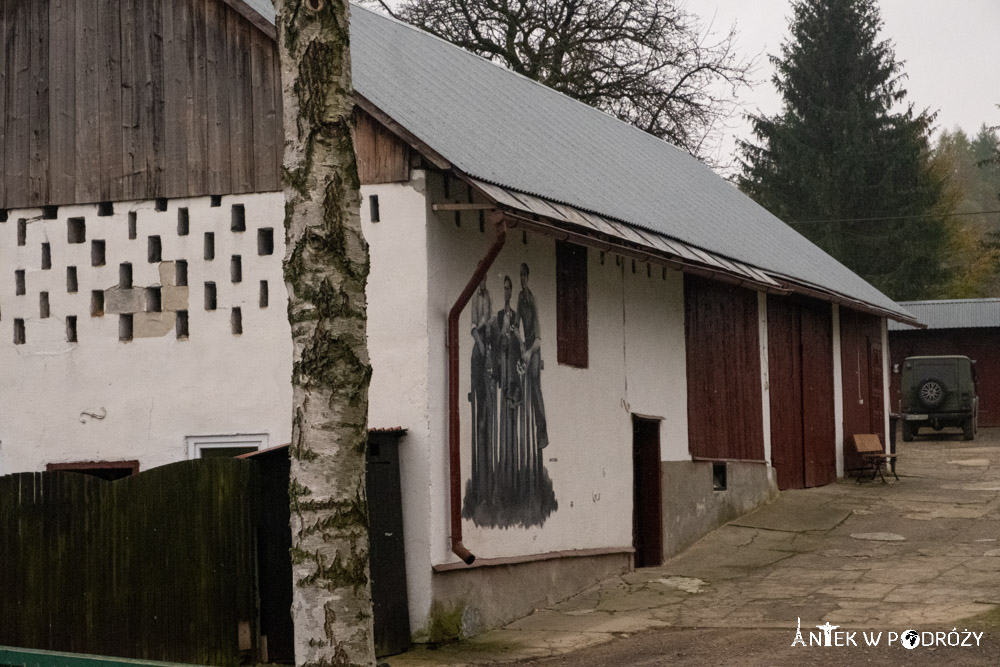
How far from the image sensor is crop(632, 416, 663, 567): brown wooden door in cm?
1573

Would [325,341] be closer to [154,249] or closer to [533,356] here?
[154,249]

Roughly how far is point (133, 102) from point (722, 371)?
28.4 feet

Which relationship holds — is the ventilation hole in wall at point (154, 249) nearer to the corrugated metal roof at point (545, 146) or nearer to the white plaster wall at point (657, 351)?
the corrugated metal roof at point (545, 146)

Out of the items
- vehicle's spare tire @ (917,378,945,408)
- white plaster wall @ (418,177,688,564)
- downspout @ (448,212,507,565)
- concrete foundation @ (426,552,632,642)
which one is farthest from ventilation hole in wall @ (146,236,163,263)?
vehicle's spare tire @ (917,378,945,408)

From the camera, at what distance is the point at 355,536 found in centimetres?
676

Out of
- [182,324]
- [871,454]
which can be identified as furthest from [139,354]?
[871,454]

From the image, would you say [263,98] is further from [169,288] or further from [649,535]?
[649,535]

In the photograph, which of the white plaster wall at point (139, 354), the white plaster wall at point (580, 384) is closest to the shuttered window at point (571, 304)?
the white plaster wall at point (580, 384)

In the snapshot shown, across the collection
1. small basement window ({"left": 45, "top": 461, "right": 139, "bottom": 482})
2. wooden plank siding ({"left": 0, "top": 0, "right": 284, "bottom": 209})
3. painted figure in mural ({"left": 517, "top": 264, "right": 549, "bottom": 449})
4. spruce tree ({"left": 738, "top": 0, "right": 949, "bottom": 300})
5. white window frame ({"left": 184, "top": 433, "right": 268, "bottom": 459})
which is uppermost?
spruce tree ({"left": 738, "top": 0, "right": 949, "bottom": 300})

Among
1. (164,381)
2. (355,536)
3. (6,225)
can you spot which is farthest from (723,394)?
(355,536)

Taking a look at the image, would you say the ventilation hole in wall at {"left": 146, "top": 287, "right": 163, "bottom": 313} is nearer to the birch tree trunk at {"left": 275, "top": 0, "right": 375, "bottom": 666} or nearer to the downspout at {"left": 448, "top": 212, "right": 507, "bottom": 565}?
the downspout at {"left": 448, "top": 212, "right": 507, "bottom": 565}

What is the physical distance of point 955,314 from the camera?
122 ft

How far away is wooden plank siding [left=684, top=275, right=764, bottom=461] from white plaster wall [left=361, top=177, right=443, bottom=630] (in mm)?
6058

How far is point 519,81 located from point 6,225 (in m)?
8.33
